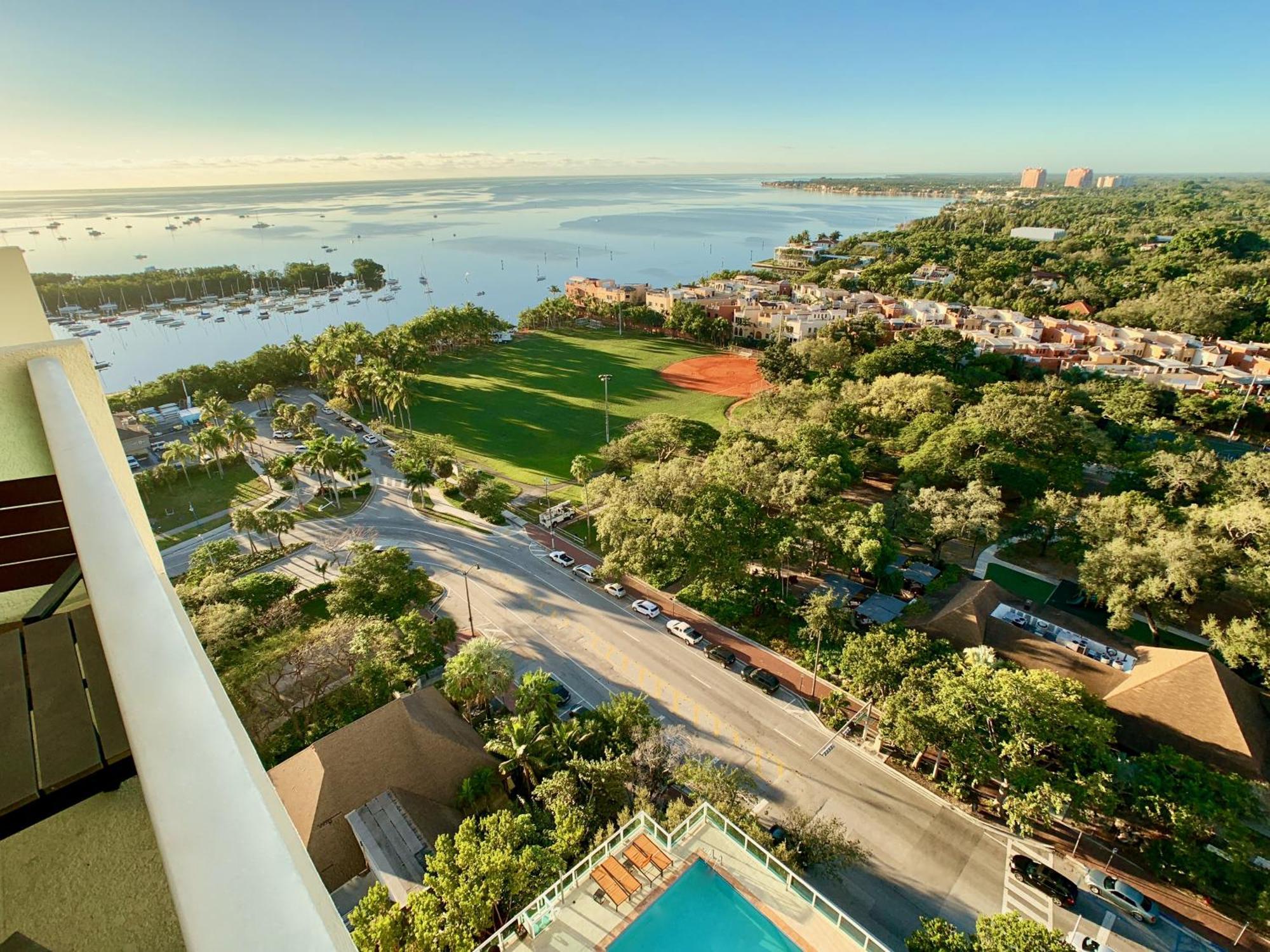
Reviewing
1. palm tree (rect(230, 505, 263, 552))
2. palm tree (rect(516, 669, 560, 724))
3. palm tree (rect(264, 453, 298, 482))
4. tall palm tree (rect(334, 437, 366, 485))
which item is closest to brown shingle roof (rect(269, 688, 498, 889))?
palm tree (rect(516, 669, 560, 724))

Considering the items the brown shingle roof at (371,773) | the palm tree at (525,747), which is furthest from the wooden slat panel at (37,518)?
the palm tree at (525,747)

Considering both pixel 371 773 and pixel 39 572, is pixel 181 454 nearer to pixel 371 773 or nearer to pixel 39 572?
pixel 371 773

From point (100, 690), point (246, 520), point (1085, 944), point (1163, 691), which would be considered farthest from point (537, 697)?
point (246, 520)

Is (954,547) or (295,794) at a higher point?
(295,794)

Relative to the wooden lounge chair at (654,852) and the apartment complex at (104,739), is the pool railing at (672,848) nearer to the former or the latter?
the wooden lounge chair at (654,852)

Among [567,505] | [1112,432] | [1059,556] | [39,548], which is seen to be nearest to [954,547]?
[1059,556]

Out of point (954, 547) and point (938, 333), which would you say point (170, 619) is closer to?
point (954, 547)
